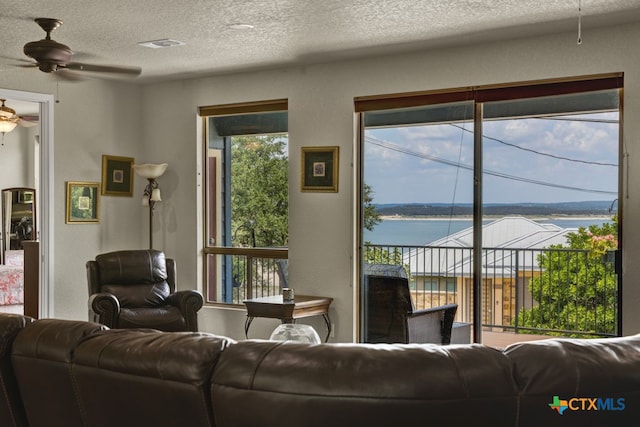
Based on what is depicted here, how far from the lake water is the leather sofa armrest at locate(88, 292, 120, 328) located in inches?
88.8

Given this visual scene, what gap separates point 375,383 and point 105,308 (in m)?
4.76

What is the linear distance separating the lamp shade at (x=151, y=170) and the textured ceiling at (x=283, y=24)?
1320mm

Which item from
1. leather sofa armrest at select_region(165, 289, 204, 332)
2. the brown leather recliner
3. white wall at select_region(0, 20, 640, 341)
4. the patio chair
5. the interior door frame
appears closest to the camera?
white wall at select_region(0, 20, 640, 341)

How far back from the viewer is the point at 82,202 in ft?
24.9

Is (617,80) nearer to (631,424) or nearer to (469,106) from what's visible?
(469,106)

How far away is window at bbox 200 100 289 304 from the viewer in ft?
24.2

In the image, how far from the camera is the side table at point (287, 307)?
6.18 metres

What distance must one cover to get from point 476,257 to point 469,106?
1.24 meters

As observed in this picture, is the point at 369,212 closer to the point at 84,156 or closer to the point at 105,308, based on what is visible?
the point at 105,308

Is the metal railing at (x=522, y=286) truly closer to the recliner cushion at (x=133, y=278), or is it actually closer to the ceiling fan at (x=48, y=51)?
the recliner cushion at (x=133, y=278)

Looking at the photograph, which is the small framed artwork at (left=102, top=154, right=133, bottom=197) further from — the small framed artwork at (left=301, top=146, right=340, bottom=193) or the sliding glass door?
the sliding glass door

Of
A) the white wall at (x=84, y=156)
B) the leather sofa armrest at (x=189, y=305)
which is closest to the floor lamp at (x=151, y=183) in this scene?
the white wall at (x=84, y=156)

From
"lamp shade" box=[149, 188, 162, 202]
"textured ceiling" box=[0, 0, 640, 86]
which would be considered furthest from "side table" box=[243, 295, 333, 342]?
"textured ceiling" box=[0, 0, 640, 86]

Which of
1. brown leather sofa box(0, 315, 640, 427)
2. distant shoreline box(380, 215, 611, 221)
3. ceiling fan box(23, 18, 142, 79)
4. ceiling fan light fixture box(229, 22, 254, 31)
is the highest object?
ceiling fan light fixture box(229, 22, 254, 31)
